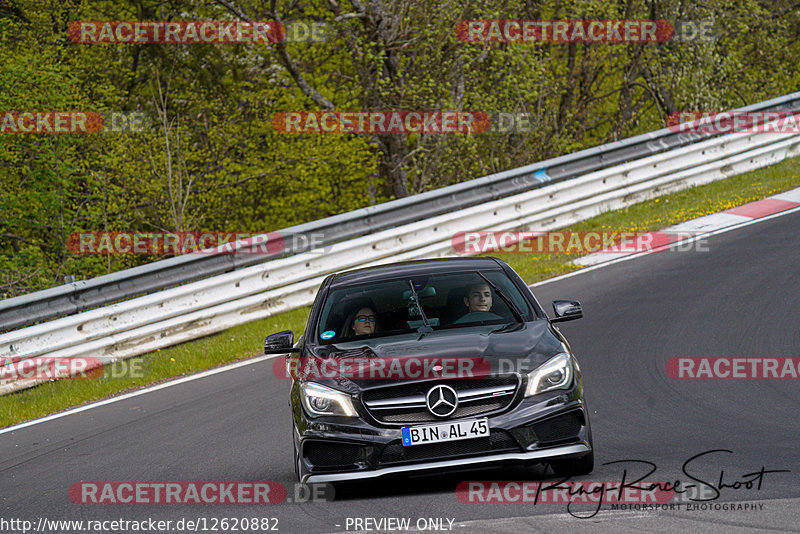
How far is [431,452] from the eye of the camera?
239 inches

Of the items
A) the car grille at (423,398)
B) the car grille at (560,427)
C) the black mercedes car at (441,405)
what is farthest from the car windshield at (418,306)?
the car grille at (560,427)

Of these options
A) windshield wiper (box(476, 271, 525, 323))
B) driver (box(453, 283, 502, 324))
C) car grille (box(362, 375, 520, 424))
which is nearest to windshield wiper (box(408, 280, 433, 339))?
driver (box(453, 283, 502, 324))

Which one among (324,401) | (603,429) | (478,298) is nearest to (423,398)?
(324,401)

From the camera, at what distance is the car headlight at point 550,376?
6.16 meters

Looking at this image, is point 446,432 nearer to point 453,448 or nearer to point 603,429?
point 453,448

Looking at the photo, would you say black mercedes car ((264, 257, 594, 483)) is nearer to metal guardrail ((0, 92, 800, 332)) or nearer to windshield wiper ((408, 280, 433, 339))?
windshield wiper ((408, 280, 433, 339))

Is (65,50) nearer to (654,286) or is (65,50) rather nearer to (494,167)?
(494,167)

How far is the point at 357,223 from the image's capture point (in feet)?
50.7

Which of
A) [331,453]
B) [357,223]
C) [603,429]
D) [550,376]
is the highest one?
[357,223]

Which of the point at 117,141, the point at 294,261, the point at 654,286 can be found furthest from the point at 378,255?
the point at 117,141

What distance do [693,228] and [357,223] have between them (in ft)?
16.1

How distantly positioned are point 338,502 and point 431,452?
693mm

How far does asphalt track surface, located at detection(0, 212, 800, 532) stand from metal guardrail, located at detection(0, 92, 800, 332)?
2.37m

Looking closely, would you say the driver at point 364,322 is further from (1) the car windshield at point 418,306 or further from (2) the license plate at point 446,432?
(2) the license plate at point 446,432
